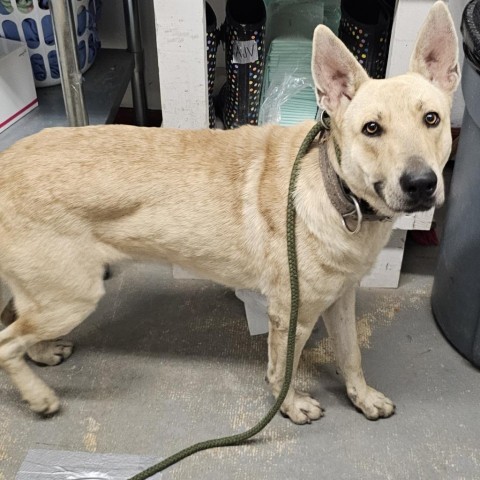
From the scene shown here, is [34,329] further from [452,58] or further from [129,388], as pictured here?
[452,58]

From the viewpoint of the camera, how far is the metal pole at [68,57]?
1.78 metres

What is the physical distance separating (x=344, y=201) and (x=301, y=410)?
0.68 meters

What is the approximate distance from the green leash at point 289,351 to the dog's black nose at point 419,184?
0.31 meters

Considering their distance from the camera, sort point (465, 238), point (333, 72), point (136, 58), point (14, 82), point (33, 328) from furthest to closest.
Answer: point (136, 58) < point (14, 82) < point (465, 238) < point (33, 328) < point (333, 72)

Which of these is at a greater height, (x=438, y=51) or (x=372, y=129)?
(x=438, y=51)

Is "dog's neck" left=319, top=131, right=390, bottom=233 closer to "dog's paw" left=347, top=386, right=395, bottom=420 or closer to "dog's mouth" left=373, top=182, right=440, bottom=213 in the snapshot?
"dog's mouth" left=373, top=182, right=440, bottom=213

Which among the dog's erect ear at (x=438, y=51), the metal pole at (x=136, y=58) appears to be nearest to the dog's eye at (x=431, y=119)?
the dog's erect ear at (x=438, y=51)

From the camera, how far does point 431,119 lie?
1.29 metres

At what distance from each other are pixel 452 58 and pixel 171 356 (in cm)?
123

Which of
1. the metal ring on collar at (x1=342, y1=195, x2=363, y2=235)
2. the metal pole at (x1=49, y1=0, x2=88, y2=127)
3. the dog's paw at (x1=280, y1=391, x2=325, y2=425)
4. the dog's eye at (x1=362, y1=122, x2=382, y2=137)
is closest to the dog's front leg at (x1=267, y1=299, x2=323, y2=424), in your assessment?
the dog's paw at (x1=280, y1=391, x2=325, y2=425)

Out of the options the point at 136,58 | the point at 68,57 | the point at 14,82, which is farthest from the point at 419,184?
the point at 136,58

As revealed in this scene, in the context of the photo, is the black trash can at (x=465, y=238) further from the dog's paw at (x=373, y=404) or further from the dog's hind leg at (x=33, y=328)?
the dog's hind leg at (x=33, y=328)

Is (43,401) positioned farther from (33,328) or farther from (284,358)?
(284,358)

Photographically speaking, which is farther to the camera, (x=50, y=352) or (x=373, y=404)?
(x=50, y=352)
